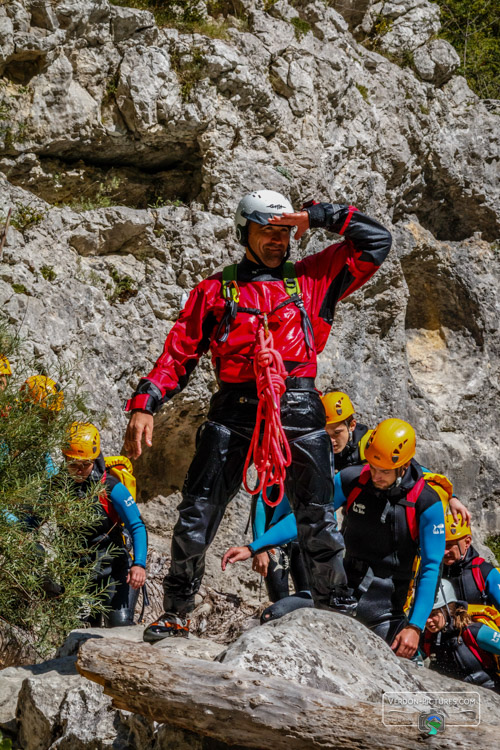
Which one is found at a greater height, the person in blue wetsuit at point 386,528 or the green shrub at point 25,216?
the green shrub at point 25,216

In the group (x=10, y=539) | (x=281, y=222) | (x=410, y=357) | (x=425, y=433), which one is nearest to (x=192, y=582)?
(x=10, y=539)

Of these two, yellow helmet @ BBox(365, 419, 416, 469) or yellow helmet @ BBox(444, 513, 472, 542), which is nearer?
yellow helmet @ BBox(365, 419, 416, 469)

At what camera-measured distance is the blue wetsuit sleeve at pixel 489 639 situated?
4.87 meters

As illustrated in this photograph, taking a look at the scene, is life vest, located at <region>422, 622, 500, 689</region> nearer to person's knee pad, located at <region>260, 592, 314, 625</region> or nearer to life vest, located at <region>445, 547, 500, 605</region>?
life vest, located at <region>445, 547, 500, 605</region>

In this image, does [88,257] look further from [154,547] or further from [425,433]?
[425,433]

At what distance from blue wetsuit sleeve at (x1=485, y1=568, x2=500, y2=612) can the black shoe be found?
8.42 feet

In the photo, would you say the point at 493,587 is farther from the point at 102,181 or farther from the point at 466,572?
the point at 102,181

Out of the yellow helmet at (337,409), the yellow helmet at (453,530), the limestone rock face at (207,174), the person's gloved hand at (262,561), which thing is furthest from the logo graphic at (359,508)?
the limestone rock face at (207,174)

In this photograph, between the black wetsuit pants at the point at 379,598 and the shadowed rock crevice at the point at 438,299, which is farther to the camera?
the shadowed rock crevice at the point at 438,299

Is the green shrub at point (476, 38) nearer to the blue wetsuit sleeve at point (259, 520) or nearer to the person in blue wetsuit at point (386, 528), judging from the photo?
the person in blue wetsuit at point (386, 528)

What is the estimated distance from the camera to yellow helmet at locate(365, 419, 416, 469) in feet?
15.2

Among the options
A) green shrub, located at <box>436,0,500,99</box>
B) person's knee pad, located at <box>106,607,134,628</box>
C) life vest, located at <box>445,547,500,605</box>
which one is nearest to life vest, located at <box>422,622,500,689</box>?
life vest, located at <box>445,547,500,605</box>

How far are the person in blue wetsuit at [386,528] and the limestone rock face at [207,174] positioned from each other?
223cm

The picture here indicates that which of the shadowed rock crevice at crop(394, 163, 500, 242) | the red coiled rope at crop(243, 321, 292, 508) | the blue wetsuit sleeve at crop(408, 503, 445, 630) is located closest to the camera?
the red coiled rope at crop(243, 321, 292, 508)
